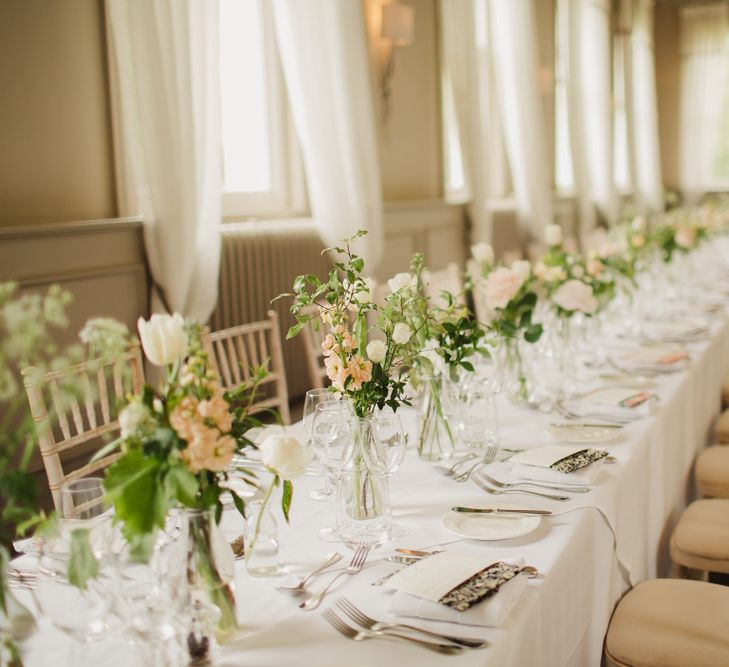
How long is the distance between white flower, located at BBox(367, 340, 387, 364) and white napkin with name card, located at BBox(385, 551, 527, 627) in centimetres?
38

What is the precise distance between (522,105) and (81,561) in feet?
24.0

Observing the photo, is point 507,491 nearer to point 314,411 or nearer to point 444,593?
point 314,411

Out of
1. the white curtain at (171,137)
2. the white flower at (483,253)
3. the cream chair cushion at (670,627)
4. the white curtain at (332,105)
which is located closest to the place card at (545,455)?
the cream chair cushion at (670,627)

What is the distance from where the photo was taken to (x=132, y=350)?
2217 mm

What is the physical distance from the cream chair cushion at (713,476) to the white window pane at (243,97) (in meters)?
2.90

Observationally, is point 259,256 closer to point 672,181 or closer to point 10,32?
point 10,32

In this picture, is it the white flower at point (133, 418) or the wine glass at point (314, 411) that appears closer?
the white flower at point (133, 418)

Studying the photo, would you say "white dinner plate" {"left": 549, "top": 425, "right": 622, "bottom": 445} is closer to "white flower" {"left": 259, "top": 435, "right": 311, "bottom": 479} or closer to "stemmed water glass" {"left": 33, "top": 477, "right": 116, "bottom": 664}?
"white flower" {"left": 259, "top": 435, "right": 311, "bottom": 479}

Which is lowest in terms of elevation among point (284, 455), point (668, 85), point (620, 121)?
point (284, 455)

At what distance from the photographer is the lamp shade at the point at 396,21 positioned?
545 cm

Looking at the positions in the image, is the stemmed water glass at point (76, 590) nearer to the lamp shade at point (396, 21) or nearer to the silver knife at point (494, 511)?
the silver knife at point (494, 511)

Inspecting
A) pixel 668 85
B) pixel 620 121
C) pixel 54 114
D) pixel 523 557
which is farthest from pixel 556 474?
pixel 668 85

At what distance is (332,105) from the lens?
4.71 metres

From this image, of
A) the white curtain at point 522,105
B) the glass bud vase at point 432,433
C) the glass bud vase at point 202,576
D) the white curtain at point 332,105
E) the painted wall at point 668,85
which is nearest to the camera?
the glass bud vase at point 202,576
